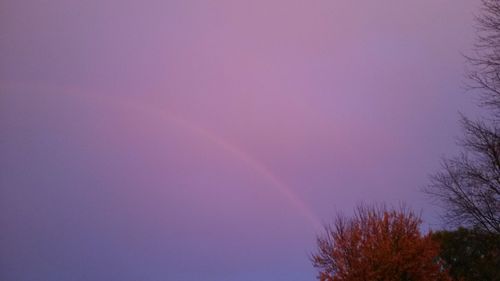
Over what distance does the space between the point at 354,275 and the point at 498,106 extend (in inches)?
557

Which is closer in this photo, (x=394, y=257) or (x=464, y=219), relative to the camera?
(x=464, y=219)

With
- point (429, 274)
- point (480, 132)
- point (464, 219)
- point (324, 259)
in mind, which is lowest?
point (464, 219)

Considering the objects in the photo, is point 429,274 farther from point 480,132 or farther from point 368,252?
point 480,132

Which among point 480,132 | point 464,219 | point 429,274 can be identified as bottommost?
point 464,219

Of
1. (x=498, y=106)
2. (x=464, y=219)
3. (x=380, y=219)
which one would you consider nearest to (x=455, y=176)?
(x=464, y=219)

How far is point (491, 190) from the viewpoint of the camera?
1585cm

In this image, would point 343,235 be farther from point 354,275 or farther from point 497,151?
point 497,151

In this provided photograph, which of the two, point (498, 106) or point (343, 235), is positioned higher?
point (343, 235)

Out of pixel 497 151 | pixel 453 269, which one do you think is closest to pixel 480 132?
pixel 497 151

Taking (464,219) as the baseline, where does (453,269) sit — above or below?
above

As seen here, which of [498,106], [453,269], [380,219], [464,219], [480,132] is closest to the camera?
[498,106]

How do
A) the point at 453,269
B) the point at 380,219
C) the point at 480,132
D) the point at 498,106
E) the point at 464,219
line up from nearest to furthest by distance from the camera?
the point at 498,106 → the point at 480,132 → the point at 464,219 → the point at 380,219 → the point at 453,269

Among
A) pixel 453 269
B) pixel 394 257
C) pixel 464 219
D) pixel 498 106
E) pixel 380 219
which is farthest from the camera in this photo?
pixel 453 269

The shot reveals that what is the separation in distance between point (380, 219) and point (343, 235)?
78.4 inches
